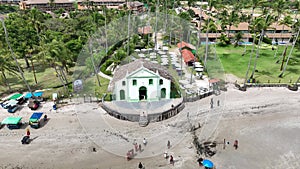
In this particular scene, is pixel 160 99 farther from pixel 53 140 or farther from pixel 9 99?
pixel 9 99

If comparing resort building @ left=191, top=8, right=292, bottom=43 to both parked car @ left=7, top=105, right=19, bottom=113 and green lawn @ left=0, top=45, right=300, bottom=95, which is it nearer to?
green lawn @ left=0, top=45, right=300, bottom=95

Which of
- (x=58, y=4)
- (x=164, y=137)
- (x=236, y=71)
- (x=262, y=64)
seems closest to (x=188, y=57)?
(x=236, y=71)

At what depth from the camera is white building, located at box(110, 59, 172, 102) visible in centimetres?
3641

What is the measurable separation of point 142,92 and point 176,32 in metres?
37.5

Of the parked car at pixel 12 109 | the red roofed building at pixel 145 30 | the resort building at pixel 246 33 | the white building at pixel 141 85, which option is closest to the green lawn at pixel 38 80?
the parked car at pixel 12 109

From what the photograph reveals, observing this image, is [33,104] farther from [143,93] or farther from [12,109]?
[143,93]

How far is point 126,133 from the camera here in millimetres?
32094

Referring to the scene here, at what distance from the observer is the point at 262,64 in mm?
56906

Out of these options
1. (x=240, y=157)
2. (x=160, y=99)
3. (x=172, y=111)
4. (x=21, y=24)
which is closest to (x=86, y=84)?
(x=160, y=99)

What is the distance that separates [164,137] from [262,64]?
122ft

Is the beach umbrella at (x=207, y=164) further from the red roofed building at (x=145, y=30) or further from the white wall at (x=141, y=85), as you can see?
the red roofed building at (x=145, y=30)

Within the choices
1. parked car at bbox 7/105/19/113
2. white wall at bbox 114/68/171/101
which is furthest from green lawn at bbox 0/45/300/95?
parked car at bbox 7/105/19/113

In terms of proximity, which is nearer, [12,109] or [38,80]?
[12,109]

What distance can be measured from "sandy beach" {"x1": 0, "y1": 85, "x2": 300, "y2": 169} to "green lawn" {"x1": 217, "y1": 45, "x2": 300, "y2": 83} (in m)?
10.3
